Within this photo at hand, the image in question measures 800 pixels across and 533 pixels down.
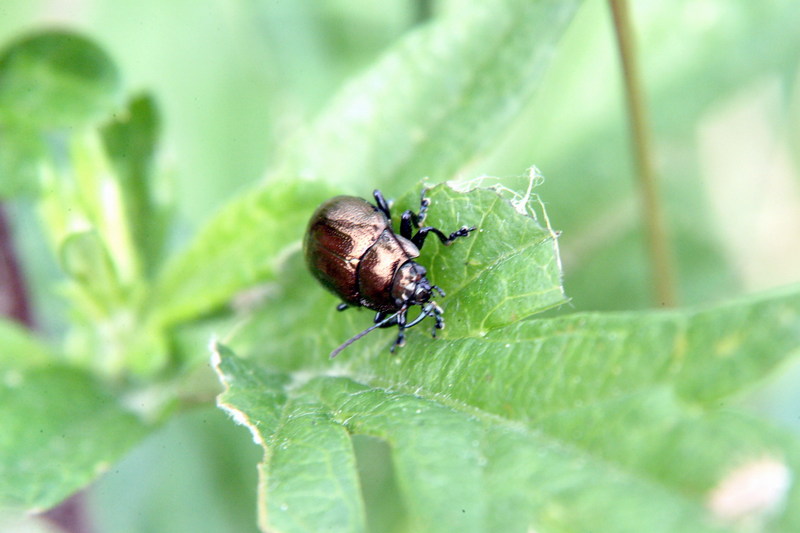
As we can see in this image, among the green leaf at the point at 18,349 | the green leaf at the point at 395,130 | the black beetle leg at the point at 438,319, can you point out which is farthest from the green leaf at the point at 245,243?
the black beetle leg at the point at 438,319

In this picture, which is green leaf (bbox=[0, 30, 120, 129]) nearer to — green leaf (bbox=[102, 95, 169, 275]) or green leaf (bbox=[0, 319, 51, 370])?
green leaf (bbox=[102, 95, 169, 275])

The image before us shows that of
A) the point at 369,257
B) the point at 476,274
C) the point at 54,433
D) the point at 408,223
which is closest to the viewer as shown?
the point at 476,274

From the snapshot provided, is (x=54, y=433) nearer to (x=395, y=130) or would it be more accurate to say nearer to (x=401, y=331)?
(x=401, y=331)

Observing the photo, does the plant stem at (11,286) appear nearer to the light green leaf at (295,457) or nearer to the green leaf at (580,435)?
the light green leaf at (295,457)

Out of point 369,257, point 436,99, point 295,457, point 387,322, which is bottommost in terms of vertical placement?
point 295,457

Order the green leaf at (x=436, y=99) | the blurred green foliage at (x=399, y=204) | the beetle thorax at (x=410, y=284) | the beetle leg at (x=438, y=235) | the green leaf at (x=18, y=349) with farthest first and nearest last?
the green leaf at (x=18, y=349)
the beetle thorax at (x=410, y=284)
the green leaf at (x=436, y=99)
the beetle leg at (x=438, y=235)
the blurred green foliage at (x=399, y=204)

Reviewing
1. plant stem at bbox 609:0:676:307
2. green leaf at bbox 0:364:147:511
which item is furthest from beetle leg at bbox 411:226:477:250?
green leaf at bbox 0:364:147:511

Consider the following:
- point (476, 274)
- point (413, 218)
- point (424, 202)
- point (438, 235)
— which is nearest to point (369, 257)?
point (413, 218)

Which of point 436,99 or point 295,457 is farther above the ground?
point 436,99
